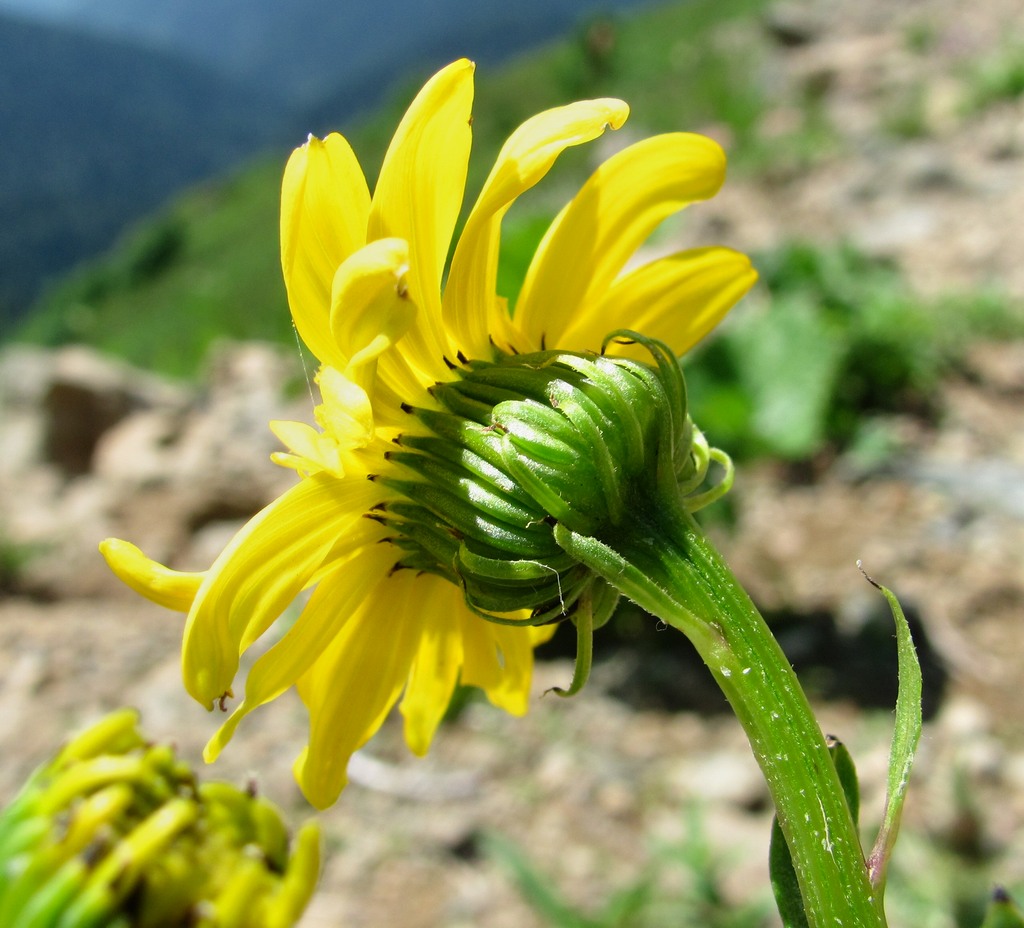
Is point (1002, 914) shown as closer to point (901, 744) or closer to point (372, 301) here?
point (901, 744)

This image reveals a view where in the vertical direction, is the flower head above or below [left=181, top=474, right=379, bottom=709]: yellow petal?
below

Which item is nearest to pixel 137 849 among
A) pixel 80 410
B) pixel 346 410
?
pixel 346 410

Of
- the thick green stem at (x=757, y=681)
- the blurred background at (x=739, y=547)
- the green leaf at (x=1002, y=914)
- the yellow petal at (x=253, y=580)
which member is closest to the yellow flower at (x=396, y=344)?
the yellow petal at (x=253, y=580)

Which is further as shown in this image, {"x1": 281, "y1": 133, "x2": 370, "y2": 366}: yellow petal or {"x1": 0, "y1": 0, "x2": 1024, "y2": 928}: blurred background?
{"x1": 0, "y1": 0, "x2": 1024, "y2": 928}: blurred background

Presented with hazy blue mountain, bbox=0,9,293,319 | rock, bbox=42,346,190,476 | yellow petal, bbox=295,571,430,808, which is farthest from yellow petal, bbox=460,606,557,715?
hazy blue mountain, bbox=0,9,293,319

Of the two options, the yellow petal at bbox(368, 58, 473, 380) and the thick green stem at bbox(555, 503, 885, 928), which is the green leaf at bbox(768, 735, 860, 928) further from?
the yellow petal at bbox(368, 58, 473, 380)

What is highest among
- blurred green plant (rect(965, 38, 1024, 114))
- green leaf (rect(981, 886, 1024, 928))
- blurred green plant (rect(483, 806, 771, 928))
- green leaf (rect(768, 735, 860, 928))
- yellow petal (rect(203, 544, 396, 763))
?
yellow petal (rect(203, 544, 396, 763))

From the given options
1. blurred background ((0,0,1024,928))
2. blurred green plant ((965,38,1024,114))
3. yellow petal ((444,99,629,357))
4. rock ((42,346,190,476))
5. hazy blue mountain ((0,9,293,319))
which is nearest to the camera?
yellow petal ((444,99,629,357))

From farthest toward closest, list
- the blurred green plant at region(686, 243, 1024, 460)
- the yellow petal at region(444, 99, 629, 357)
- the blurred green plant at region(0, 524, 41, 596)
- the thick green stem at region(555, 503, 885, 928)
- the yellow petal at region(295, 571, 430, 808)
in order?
1. the blurred green plant at region(0, 524, 41, 596)
2. the blurred green plant at region(686, 243, 1024, 460)
3. the yellow petal at region(295, 571, 430, 808)
4. the yellow petal at region(444, 99, 629, 357)
5. the thick green stem at region(555, 503, 885, 928)
